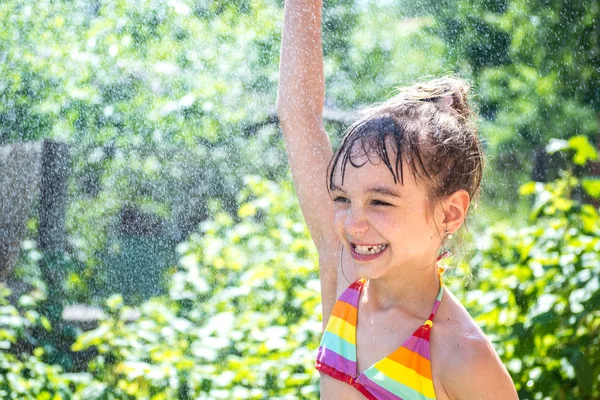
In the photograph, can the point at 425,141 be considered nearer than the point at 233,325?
Yes

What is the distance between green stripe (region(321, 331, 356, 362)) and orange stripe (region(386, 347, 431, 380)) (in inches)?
3.2

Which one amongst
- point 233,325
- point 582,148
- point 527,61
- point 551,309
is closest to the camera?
point 551,309

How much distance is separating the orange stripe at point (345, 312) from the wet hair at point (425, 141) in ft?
0.70

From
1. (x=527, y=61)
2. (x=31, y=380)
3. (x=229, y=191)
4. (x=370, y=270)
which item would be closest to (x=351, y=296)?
(x=370, y=270)

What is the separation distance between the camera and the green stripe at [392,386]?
1.27m

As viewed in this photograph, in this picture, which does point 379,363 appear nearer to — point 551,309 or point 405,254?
point 405,254

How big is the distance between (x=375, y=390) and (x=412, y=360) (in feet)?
0.25

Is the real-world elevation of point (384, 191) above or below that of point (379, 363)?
above

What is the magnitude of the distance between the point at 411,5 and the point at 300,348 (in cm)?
345

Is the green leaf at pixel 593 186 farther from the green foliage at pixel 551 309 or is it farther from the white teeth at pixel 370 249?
the white teeth at pixel 370 249

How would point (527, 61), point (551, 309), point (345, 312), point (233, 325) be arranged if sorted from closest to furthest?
point (345, 312)
point (551, 309)
point (233, 325)
point (527, 61)

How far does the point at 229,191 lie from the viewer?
470cm

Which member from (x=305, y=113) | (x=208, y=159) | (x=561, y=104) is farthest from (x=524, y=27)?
(x=305, y=113)

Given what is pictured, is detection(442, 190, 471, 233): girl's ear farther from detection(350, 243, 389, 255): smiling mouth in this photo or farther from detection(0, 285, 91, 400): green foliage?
detection(0, 285, 91, 400): green foliage
